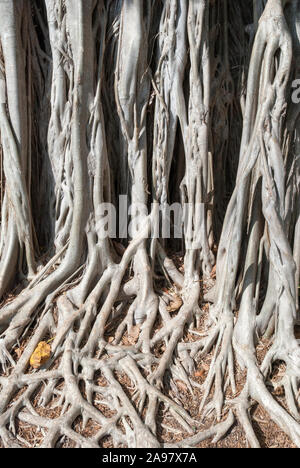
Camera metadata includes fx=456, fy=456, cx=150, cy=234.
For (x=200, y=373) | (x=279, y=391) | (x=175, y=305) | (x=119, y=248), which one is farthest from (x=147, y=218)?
(x=279, y=391)

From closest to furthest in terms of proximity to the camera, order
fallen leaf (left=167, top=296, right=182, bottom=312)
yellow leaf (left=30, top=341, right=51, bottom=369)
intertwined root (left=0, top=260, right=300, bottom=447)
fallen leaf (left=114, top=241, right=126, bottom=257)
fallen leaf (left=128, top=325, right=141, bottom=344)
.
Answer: intertwined root (left=0, top=260, right=300, bottom=447), yellow leaf (left=30, top=341, right=51, bottom=369), fallen leaf (left=128, top=325, right=141, bottom=344), fallen leaf (left=167, top=296, right=182, bottom=312), fallen leaf (left=114, top=241, right=126, bottom=257)

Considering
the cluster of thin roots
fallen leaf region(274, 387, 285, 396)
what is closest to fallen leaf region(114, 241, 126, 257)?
the cluster of thin roots

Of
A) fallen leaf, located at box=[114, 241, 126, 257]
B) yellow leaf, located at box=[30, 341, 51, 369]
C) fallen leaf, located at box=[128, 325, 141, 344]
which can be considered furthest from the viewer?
fallen leaf, located at box=[114, 241, 126, 257]

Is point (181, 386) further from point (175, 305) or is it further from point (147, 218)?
point (147, 218)

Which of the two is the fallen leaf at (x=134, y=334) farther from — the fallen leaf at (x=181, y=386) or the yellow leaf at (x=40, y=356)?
the yellow leaf at (x=40, y=356)

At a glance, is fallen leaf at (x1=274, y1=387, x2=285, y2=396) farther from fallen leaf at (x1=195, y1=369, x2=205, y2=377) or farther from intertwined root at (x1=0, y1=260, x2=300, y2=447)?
fallen leaf at (x1=195, y1=369, x2=205, y2=377)

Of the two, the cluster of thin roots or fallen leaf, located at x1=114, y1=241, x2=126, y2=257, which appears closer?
the cluster of thin roots

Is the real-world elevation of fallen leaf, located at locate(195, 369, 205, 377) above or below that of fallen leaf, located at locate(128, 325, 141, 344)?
below

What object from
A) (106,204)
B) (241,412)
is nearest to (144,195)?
(106,204)

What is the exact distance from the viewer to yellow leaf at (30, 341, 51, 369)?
2.84 meters

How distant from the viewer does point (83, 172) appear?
314 cm

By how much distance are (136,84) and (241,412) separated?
2217 mm

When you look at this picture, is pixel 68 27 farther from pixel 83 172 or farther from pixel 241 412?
pixel 241 412

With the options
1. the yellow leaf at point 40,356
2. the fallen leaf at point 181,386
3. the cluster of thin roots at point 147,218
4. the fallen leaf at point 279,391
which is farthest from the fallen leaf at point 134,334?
the fallen leaf at point 279,391
